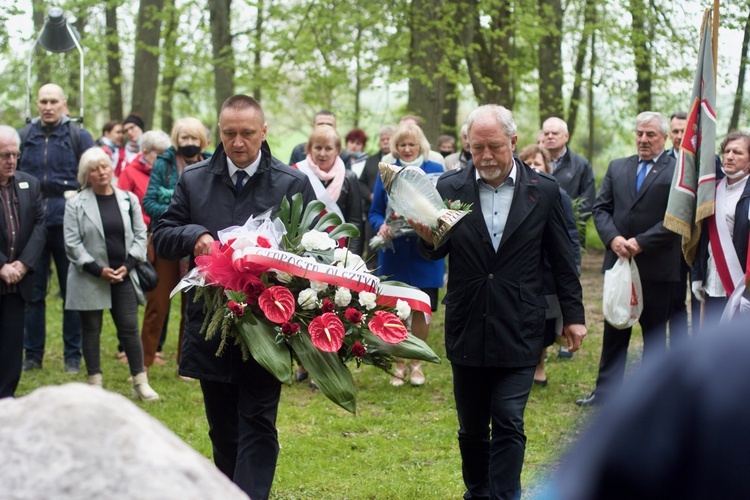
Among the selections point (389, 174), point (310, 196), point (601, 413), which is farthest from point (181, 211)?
point (601, 413)

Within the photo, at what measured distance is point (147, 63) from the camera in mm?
19031

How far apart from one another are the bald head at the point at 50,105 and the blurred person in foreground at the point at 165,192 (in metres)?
1.14

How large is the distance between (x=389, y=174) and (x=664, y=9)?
16281 mm

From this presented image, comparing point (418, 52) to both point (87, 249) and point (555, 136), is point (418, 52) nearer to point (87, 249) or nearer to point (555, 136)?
point (555, 136)

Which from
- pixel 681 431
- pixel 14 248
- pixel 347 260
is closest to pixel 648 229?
pixel 347 260

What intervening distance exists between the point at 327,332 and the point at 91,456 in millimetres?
2728

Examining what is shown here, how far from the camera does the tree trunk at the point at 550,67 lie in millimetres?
18906

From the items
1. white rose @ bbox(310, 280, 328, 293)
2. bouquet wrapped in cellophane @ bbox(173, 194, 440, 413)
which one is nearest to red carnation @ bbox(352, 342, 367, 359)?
bouquet wrapped in cellophane @ bbox(173, 194, 440, 413)

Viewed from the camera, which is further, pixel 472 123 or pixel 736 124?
pixel 736 124

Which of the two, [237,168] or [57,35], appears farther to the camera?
[57,35]

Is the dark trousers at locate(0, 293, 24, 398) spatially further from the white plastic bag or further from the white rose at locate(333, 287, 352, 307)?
the white plastic bag

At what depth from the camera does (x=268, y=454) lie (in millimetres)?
4883

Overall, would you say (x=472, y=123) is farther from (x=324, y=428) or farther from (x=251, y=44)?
(x=251, y=44)

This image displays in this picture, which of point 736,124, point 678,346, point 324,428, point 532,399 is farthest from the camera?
point 736,124
